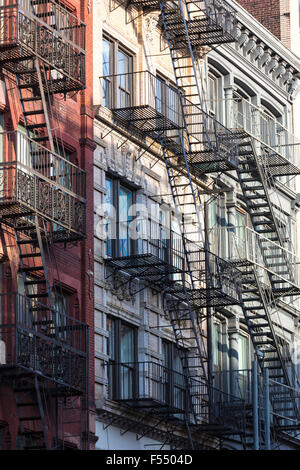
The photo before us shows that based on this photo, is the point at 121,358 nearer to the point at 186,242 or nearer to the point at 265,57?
the point at 186,242

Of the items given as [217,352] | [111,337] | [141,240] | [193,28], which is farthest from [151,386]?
[193,28]

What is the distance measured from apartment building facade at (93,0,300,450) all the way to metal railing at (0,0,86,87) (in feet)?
6.82

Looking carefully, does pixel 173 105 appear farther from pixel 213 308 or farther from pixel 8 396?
pixel 8 396

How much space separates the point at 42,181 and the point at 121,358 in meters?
6.92

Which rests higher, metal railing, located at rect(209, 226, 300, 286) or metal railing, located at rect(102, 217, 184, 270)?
metal railing, located at rect(209, 226, 300, 286)

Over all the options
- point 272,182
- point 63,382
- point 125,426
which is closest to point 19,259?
point 63,382

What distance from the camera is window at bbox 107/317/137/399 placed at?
39.7 metres

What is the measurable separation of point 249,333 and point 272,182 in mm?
6688

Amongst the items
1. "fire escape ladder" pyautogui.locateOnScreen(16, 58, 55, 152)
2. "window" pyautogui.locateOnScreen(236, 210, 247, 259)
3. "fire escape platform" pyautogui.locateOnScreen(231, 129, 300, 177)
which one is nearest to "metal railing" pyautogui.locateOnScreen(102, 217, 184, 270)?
"window" pyautogui.locateOnScreen(236, 210, 247, 259)

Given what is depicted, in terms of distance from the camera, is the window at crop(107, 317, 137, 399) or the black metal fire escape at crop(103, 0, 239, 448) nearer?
the window at crop(107, 317, 137, 399)

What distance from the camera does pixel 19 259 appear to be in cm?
3569

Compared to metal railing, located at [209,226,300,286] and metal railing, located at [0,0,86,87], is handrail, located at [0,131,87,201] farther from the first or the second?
metal railing, located at [209,226,300,286]

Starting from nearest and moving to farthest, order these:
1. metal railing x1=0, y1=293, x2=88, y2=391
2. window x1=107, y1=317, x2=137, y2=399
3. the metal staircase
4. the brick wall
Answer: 1. metal railing x1=0, y1=293, x2=88, y2=391
2. window x1=107, y1=317, x2=137, y2=399
3. the metal staircase
4. the brick wall

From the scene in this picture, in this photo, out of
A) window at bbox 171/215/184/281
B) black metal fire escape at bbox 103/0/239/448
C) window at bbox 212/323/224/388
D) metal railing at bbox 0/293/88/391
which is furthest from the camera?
window at bbox 212/323/224/388
